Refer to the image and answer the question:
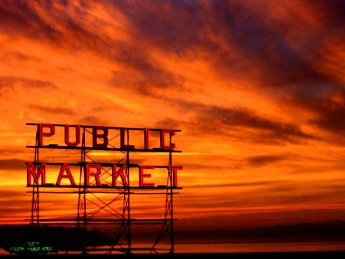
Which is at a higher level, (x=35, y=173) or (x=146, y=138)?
(x=146, y=138)

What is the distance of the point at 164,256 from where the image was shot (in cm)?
4759

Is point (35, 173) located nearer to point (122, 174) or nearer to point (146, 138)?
point (122, 174)

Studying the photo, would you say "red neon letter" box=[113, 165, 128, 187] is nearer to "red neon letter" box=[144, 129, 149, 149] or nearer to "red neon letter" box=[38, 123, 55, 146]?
"red neon letter" box=[144, 129, 149, 149]

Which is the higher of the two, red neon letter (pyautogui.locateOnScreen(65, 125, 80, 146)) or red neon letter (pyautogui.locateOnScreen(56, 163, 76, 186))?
red neon letter (pyautogui.locateOnScreen(65, 125, 80, 146))

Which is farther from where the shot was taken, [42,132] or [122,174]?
[122,174]

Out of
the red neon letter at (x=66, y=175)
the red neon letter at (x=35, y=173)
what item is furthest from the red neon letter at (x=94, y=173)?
the red neon letter at (x=35, y=173)

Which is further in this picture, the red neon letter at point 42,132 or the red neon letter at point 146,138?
the red neon letter at point 146,138

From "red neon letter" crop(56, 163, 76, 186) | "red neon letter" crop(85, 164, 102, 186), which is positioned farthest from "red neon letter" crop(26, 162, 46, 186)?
"red neon letter" crop(85, 164, 102, 186)

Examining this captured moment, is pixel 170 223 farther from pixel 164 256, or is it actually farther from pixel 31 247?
pixel 31 247

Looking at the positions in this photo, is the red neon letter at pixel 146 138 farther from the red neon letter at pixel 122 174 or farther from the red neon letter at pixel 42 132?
the red neon letter at pixel 42 132

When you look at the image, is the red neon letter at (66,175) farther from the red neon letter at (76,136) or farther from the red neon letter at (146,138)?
the red neon letter at (146,138)

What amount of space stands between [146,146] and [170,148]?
2.12 m

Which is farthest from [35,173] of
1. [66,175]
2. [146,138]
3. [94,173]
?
[146,138]

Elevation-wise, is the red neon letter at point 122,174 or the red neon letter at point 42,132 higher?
the red neon letter at point 42,132
